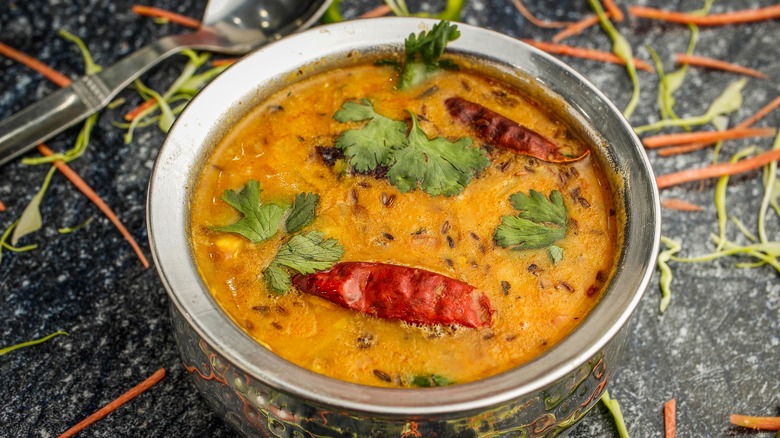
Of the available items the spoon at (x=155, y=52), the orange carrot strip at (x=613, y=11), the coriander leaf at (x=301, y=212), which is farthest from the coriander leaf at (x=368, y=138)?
the orange carrot strip at (x=613, y=11)

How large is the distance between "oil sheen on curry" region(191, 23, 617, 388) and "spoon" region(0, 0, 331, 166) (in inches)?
36.6

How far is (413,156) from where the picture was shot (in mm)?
2592

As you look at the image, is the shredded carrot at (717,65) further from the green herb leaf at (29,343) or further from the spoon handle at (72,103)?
the green herb leaf at (29,343)

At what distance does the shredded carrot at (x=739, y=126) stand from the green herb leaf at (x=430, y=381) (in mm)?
1729

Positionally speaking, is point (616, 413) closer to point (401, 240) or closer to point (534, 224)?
point (534, 224)

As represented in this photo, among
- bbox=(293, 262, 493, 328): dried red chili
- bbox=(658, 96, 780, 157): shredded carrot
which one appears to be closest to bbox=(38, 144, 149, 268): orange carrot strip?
bbox=(293, 262, 493, 328): dried red chili

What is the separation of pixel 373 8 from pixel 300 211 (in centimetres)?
172

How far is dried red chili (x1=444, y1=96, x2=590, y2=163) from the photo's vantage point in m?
2.62

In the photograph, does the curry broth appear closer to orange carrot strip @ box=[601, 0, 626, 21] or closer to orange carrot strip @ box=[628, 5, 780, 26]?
orange carrot strip @ box=[601, 0, 626, 21]

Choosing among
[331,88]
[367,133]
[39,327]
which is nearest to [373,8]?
[331,88]

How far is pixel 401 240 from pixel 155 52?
1.63 m

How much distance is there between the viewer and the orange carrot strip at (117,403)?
8.98 ft

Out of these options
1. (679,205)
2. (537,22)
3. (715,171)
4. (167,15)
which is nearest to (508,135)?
(679,205)

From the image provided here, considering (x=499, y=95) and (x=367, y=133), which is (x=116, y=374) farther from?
(x=499, y=95)
